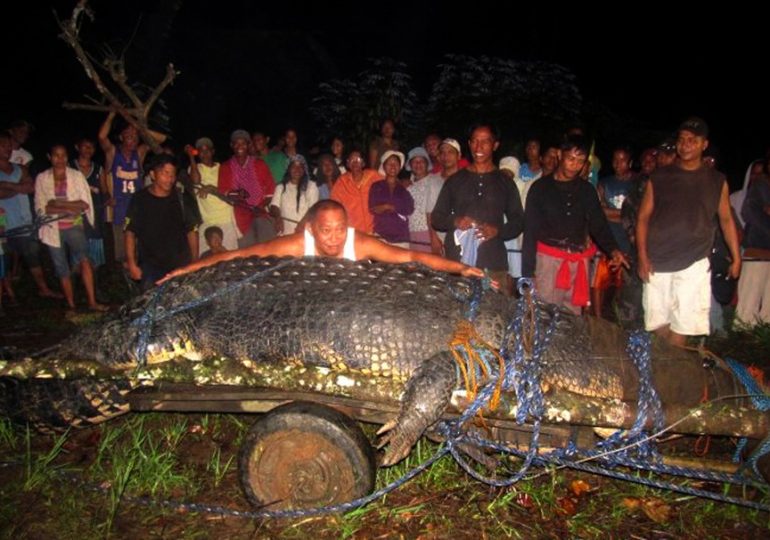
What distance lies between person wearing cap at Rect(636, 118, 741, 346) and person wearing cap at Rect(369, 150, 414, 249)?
Answer: 2.49 metres

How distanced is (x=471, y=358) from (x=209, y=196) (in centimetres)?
470

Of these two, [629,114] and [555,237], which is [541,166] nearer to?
[555,237]

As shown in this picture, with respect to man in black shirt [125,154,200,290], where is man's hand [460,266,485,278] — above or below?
below

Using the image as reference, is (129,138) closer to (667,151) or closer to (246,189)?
(246,189)

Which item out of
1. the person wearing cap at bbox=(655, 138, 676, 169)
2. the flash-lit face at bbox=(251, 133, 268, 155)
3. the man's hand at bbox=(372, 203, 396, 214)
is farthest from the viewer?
the flash-lit face at bbox=(251, 133, 268, 155)

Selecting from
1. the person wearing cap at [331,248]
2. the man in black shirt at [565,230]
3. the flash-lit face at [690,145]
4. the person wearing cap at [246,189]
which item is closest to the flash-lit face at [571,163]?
the man in black shirt at [565,230]

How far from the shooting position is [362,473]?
2576 millimetres

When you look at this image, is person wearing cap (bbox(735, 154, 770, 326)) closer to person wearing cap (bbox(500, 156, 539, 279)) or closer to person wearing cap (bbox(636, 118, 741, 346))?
person wearing cap (bbox(636, 118, 741, 346))

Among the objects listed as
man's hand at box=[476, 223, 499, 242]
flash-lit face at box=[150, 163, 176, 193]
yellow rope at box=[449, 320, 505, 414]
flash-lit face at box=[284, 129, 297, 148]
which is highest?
flash-lit face at box=[284, 129, 297, 148]

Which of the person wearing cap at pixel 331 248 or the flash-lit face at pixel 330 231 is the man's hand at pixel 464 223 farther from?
the flash-lit face at pixel 330 231

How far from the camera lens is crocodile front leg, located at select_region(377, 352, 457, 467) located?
99.6 inches

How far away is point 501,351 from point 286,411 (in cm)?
117

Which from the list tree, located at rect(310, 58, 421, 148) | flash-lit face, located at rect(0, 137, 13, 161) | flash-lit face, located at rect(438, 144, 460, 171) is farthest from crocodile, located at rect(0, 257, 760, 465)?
tree, located at rect(310, 58, 421, 148)

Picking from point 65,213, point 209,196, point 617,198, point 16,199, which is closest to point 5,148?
point 16,199
